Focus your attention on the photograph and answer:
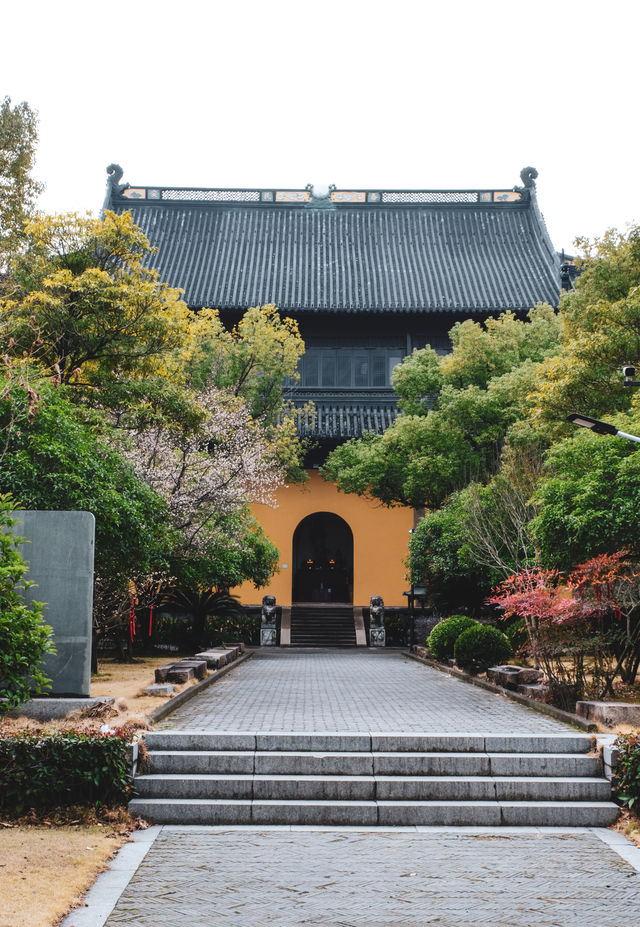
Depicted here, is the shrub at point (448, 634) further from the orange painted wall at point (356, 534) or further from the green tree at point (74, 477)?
the orange painted wall at point (356, 534)

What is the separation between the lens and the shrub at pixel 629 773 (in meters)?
6.75

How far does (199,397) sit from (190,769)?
35.0 feet

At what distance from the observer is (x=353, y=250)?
2775 cm

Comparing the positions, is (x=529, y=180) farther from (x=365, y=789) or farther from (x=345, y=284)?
(x=365, y=789)

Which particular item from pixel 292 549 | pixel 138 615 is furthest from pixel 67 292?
pixel 292 549

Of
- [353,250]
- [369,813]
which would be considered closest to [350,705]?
[369,813]

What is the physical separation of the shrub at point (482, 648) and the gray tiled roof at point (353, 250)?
1337 cm

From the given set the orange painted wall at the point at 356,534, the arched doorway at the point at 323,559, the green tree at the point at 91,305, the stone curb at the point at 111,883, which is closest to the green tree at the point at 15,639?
the stone curb at the point at 111,883

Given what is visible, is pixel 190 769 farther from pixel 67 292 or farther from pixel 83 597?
pixel 67 292

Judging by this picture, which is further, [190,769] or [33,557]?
[33,557]

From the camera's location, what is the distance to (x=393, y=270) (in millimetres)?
26875

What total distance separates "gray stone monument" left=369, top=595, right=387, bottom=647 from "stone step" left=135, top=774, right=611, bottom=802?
47.8 ft

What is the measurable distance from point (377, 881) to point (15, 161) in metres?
12.2

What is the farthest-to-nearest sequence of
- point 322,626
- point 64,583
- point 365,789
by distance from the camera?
point 322,626 → point 64,583 → point 365,789
